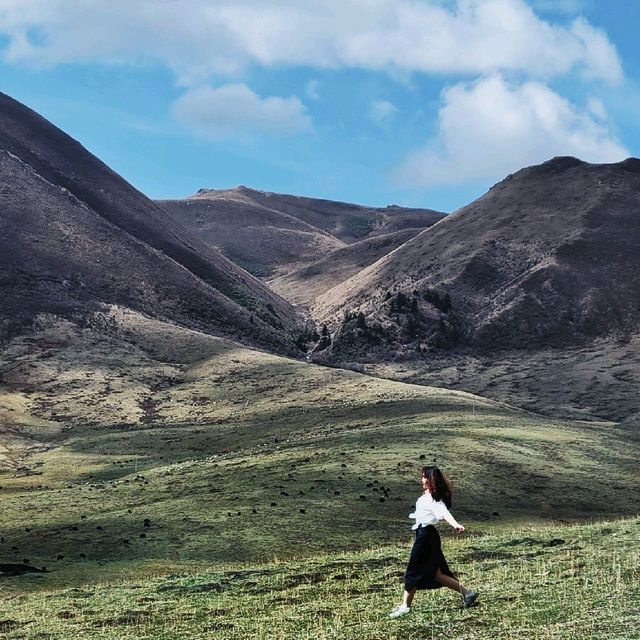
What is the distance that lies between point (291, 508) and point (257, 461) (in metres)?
14.6

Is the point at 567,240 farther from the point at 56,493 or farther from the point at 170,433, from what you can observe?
the point at 56,493

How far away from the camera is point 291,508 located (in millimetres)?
46688

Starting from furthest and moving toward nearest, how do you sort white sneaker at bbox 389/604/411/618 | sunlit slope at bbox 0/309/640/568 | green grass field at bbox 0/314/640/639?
1. sunlit slope at bbox 0/309/640/568
2. green grass field at bbox 0/314/640/639
3. white sneaker at bbox 389/604/411/618

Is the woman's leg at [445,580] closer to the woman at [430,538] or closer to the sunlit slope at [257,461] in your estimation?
the woman at [430,538]

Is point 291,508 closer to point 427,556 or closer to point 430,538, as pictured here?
point 427,556

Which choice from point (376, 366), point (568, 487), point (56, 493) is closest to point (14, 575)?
point (56, 493)

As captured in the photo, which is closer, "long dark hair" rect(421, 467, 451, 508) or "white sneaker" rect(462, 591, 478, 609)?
"long dark hair" rect(421, 467, 451, 508)

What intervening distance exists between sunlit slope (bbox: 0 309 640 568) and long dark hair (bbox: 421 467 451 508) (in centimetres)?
2141

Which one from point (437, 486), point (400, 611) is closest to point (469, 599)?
point (400, 611)

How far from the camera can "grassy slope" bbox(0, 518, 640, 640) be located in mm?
18922

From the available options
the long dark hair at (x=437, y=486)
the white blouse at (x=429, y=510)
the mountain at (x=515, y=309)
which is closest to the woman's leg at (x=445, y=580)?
the white blouse at (x=429, y=510)

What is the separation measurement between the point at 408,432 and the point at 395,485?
1800cm

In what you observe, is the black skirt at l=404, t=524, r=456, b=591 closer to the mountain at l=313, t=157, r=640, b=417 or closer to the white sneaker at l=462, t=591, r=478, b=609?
the white sneaker at l=462, t=591, r=478, b=609

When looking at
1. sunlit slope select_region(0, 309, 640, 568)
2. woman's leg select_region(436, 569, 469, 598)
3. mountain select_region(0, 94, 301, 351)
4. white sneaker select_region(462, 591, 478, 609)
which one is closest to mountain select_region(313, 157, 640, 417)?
mountain select_region(0, 94, 301, 351)
